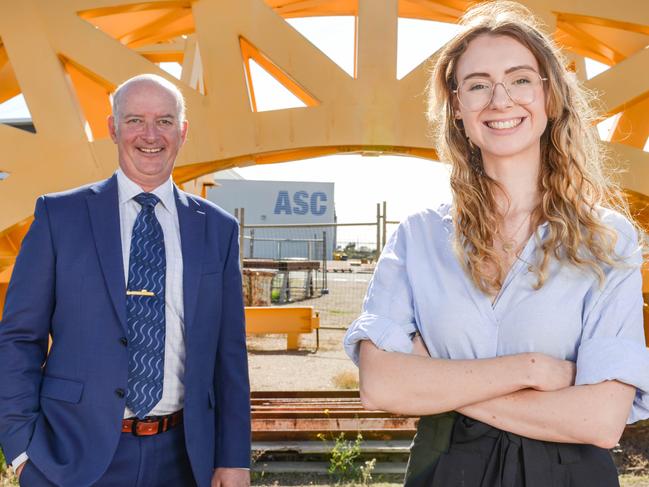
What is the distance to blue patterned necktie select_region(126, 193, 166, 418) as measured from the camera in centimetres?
230

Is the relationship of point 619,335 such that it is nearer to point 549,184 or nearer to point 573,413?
point 573,413

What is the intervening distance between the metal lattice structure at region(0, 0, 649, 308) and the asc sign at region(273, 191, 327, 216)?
32.9 metres

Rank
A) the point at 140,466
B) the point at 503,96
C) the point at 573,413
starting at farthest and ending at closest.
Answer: the point at 140,466
the point at 503,96
the point at 573,413

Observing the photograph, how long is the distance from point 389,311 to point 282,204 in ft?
122

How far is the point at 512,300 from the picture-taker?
176cm

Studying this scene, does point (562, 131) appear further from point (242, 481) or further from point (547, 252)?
point (242, 481)

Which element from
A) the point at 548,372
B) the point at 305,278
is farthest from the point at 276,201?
the point at 548,372

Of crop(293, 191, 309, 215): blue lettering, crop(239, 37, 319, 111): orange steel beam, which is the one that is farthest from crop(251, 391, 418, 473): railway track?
crop(293, 191, 309, 215): blue lettering

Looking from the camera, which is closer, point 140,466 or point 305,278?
point 140,466

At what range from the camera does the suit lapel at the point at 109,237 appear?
228 cm

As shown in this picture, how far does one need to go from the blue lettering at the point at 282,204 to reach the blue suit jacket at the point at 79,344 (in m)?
35.7

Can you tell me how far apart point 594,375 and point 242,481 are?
1.44 metres

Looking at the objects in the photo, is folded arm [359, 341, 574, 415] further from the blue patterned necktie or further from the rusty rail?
the rusty rail

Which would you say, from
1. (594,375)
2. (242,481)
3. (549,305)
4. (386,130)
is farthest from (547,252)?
(386,130)
